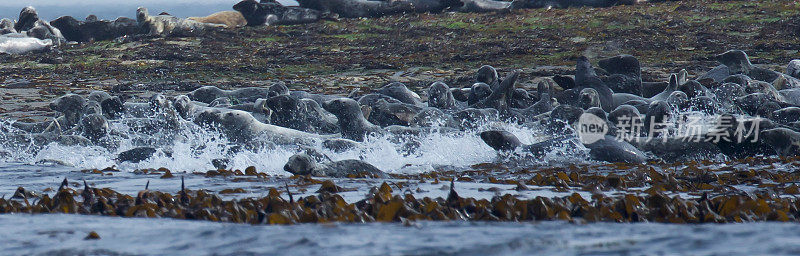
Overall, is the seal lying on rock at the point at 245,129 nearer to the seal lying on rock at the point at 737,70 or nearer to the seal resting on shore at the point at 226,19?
the seal lying on rock at the point at 737,70

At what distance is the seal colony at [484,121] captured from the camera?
8.31m

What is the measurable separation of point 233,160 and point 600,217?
4.74 m

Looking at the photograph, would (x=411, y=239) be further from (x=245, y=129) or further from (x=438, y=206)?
(x=245, y=129)

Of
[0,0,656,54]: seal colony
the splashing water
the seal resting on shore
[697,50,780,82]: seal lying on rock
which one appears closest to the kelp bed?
the splashing water

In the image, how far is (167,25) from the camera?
63.4ft

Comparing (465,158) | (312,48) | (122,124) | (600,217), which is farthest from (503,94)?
(312,48)

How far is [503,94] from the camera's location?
1033 centimetres

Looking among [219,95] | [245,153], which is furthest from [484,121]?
[219,95]

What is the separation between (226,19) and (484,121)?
13.1 metres

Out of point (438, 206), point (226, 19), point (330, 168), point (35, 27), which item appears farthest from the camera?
point (226, 19)

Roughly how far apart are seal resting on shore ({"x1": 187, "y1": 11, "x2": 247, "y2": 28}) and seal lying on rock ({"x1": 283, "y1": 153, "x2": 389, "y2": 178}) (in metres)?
14.5

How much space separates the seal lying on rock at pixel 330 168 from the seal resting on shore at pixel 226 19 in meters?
14.5

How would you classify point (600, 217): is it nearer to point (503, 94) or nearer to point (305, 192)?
point (305, 192)

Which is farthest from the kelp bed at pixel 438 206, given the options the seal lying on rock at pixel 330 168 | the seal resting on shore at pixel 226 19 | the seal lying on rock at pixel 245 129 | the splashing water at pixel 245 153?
the seal resting on shore at pixel 226 19
